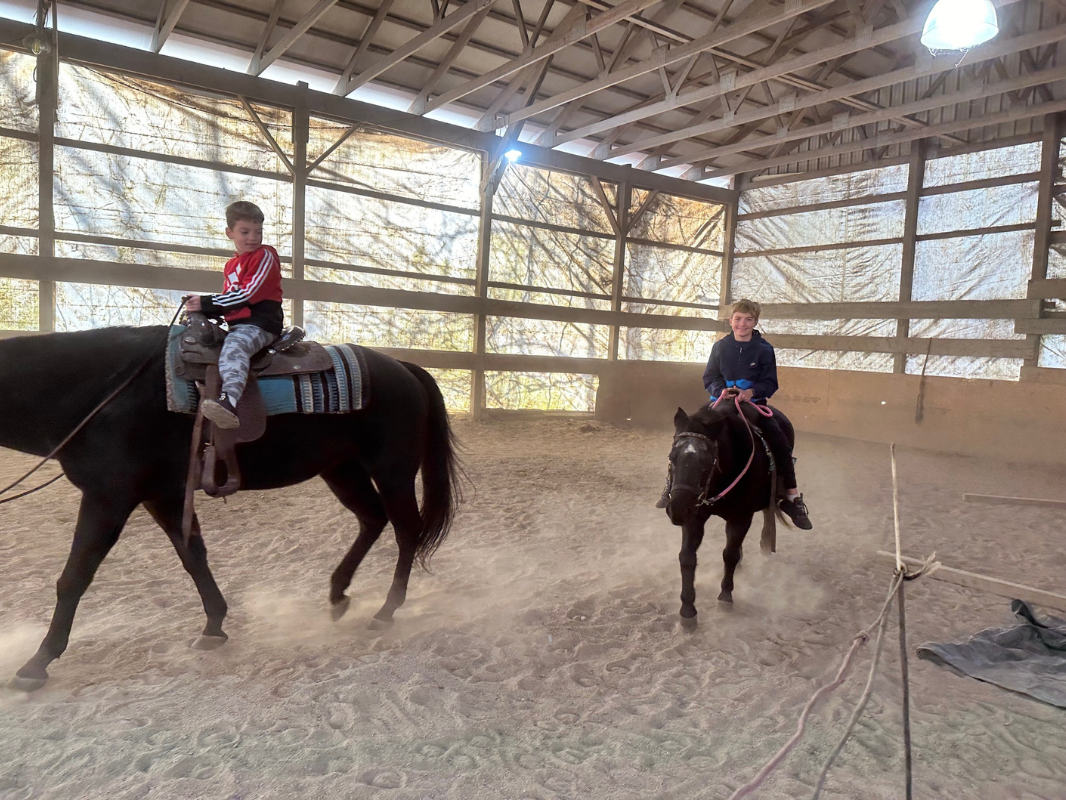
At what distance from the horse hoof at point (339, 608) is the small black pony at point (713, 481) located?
5.57 ft

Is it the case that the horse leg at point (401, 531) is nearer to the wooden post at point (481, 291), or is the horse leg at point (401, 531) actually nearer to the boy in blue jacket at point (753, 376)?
the boy in blue jacket at point (753, 376)

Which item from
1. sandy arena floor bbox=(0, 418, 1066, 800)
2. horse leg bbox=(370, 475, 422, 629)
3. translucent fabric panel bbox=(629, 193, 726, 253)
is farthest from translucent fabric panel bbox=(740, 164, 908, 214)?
horse leg bbox=(370, 475, 422, 629)

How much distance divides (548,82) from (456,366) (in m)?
4.46

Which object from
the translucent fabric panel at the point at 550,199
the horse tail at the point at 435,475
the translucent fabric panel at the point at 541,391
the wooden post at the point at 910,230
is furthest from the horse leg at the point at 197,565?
the wooden post at the point at 910,230

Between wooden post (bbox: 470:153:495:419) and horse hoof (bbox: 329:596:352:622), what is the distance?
23.3ft

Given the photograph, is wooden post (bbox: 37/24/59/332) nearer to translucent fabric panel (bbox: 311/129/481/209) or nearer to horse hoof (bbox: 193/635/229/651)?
translucent fabric panel (bbox: 311/129/481/209)

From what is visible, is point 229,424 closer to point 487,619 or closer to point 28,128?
point 487,619

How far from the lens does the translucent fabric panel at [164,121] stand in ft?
24.6

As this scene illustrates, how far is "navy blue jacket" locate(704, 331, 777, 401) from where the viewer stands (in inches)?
152

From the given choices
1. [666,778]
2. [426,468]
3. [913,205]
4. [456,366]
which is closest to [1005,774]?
[666,778]

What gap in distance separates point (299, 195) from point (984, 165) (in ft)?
33.1

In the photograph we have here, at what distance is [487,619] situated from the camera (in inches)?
128

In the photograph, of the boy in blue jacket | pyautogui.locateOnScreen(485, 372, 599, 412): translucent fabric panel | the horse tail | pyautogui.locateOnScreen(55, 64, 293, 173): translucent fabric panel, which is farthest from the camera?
pyautogui.locateOnScreen(485, 372, 599, 412): translucent fabric panel

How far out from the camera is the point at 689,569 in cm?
332
